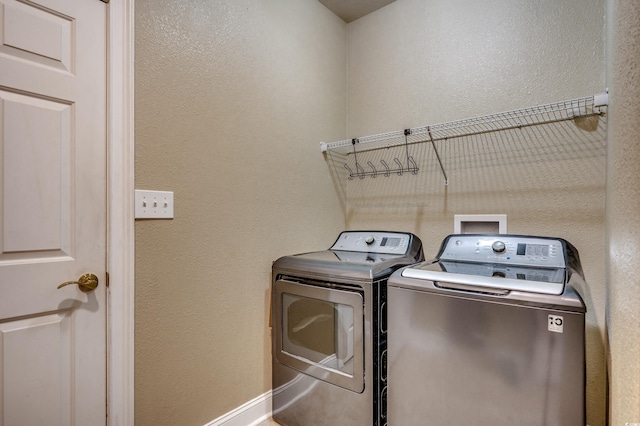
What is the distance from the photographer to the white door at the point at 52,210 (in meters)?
1.10

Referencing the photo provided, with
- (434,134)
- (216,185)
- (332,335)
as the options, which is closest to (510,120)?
(434,134)

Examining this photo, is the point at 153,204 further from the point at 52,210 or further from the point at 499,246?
the point at 499,246

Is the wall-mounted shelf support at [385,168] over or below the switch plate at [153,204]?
over

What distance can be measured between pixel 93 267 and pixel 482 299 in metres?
1.48

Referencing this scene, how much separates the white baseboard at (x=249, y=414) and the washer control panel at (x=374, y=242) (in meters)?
1.00

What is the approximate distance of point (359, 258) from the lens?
5.75ft

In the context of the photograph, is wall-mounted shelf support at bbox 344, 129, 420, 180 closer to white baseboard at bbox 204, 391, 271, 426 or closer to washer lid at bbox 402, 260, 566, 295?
washer lid at bbox 402, 260, 566, 295

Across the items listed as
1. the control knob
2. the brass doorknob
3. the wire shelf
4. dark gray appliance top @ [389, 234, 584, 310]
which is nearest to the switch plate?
the brass doorknob

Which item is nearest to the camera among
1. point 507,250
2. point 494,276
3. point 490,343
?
point 490,343

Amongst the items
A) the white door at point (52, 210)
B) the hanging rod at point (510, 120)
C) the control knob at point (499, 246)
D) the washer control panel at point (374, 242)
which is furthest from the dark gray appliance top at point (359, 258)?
the white door at point (52, 210)

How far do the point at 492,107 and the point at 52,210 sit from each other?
2193 millimetres

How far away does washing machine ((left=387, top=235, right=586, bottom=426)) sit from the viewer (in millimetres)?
1032

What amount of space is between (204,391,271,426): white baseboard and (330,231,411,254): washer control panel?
996 mm

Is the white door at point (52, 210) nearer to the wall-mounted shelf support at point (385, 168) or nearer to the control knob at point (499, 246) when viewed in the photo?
the wall-mounted shelf support at point (385, 168)
